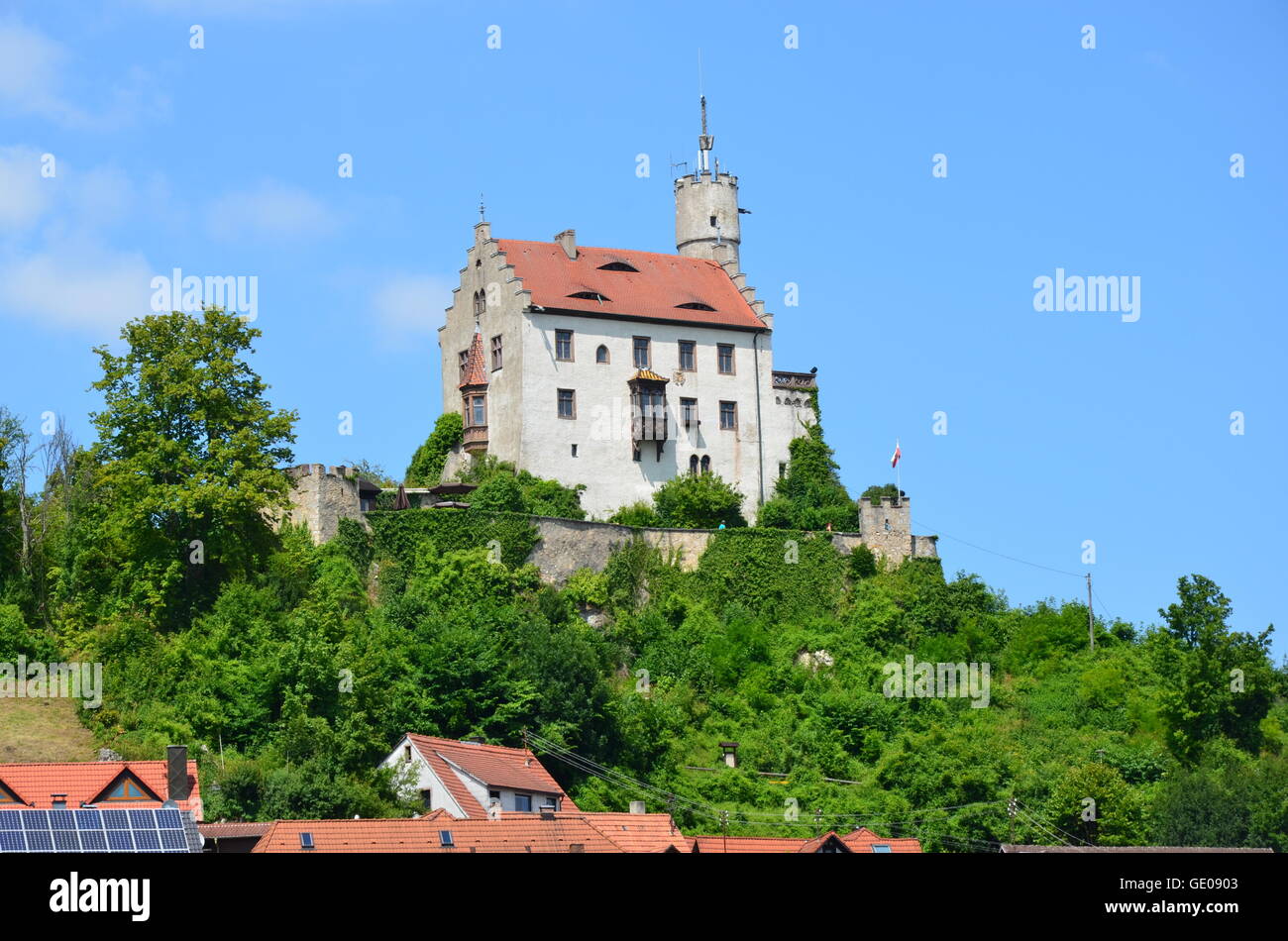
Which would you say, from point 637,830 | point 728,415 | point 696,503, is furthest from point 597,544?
point 637,830

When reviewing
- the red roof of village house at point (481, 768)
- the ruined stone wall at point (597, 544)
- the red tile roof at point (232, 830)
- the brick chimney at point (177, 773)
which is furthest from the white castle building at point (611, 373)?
the red tile roof at point (232, 830)

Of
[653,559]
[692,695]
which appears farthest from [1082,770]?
[653,559]

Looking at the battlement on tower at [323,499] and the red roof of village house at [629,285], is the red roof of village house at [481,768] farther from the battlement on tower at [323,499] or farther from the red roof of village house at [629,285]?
the red roof of village house at [629,285]

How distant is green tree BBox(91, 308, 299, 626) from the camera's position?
56812mm

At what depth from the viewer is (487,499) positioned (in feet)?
213

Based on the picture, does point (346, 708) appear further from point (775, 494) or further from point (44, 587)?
point (775, 494)

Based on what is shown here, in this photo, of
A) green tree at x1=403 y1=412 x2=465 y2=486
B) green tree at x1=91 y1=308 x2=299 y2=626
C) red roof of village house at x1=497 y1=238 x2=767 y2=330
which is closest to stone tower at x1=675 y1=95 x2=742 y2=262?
red roof of village house at x1=497 y1=238 x2=767 y2=330

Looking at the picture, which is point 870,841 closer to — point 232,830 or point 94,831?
point 232,830

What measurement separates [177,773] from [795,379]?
35201 mm

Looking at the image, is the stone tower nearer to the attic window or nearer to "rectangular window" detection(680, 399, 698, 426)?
"rectangular window" detection(680, 399, 698, 426)
